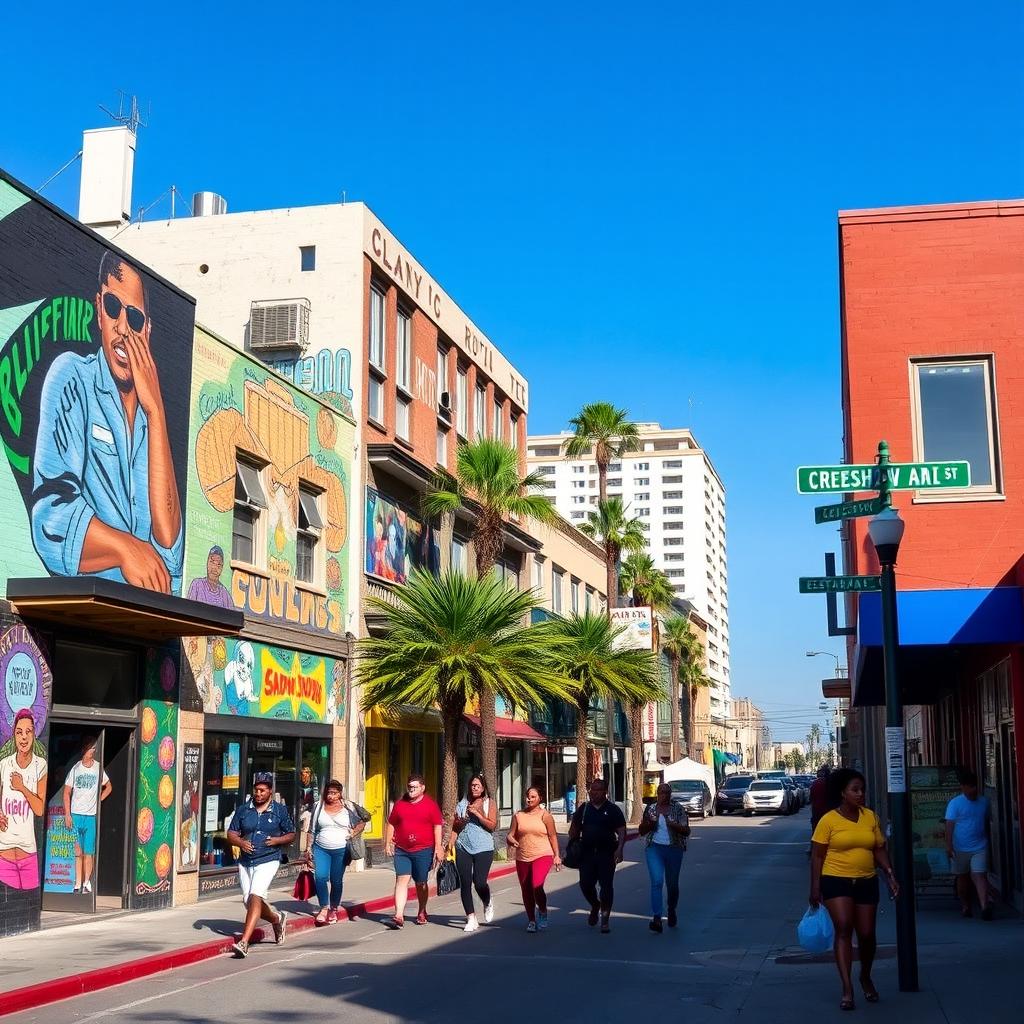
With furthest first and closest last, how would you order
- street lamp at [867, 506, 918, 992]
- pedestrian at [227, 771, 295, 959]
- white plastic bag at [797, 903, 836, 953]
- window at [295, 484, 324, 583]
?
window at [295, 484, 324, 583] → pedestrian at [227, 771, 295, 959] → street lamp at [867, 506, 918, 992] → white plastic bag at [797, 903, 836, 953]

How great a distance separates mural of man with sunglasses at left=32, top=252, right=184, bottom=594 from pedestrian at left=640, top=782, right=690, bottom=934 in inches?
283

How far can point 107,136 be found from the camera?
27.0 meters

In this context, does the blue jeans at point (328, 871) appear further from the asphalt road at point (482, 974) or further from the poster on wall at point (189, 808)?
the poster on wall at point (189, 808)

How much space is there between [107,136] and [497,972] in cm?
2091

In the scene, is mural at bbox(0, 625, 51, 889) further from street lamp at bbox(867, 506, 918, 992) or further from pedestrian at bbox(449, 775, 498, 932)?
street lamp at bbox(867, 506, 918, 992)

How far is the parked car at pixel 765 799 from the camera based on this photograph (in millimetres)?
54500

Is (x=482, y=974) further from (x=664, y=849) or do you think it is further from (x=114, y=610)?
(x=114, y=610)

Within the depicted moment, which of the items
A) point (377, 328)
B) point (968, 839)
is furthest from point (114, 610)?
point (377, 328)

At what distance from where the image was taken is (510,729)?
33719mm

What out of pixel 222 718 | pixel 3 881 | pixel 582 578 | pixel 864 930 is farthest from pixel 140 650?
pixel 582 578

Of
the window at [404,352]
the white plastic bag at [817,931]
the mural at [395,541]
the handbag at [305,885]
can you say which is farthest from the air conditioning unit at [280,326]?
the white plastic bag at [817,931]

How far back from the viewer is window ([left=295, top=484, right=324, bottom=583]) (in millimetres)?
22984

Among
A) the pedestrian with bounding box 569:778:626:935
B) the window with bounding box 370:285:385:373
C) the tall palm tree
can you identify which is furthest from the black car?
the pedestrian with bounding box 569:778:626:935

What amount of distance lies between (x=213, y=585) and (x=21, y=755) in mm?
5264
